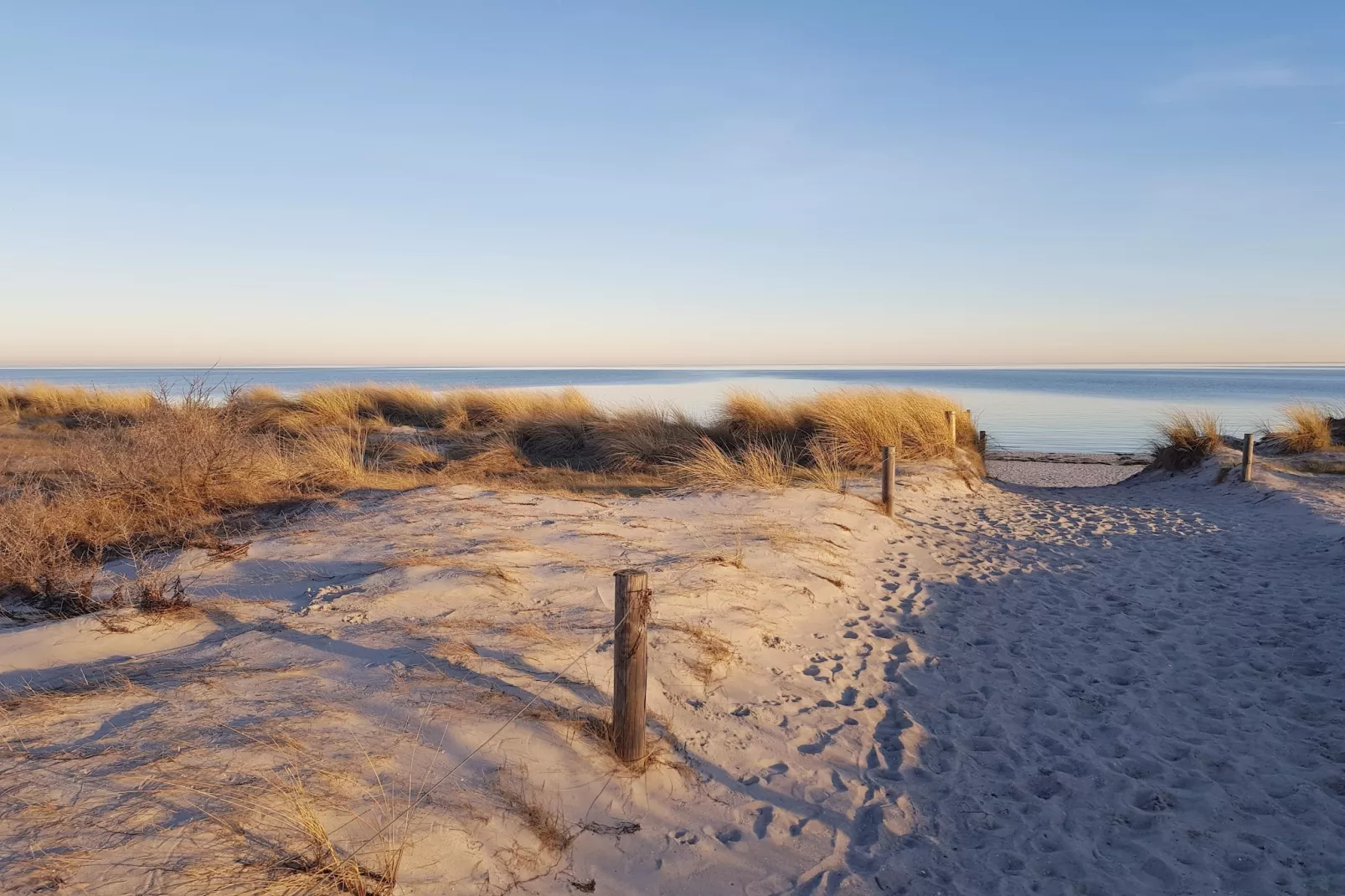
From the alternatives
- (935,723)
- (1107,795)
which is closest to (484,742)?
(935,723)

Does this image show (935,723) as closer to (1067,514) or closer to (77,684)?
(77,684)

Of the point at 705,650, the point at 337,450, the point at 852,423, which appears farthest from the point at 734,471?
the point at 337,450

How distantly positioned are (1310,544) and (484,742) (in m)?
9.55

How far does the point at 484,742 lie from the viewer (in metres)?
3.24

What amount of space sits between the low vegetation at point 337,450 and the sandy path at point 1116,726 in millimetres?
3633

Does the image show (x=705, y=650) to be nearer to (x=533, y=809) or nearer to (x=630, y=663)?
(x=630, y=663)

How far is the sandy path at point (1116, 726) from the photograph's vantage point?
3129 millimetres

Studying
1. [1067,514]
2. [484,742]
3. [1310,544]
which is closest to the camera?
[484,742]

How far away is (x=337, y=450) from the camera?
31.5 ft

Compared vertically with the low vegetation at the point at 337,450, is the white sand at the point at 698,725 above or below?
below

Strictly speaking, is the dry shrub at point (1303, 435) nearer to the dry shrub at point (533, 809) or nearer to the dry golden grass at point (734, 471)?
the dry golden grass at point (734, 471)

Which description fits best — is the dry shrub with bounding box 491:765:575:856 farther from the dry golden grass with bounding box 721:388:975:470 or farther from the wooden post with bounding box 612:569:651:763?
the dry golden grass with bounding box 721:388:975:470

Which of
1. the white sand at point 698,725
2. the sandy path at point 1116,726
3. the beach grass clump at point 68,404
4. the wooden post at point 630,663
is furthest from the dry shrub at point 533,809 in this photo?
the beach grass clump at point 68,404

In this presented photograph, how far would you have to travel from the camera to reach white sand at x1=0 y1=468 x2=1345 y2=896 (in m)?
2.66
